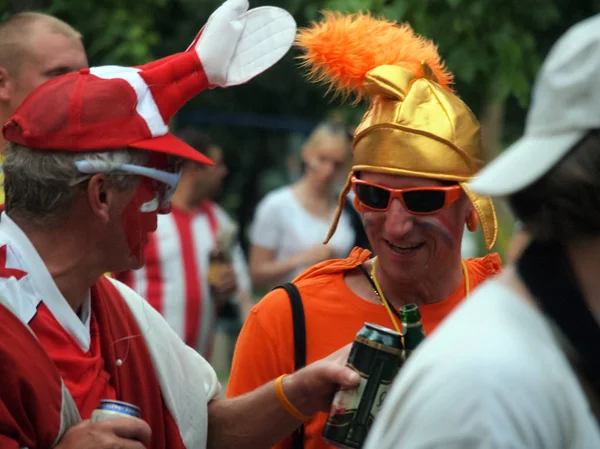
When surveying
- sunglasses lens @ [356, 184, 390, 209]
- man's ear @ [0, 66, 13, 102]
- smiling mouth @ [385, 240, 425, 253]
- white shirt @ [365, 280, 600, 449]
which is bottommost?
man's ear @ [0, 66, 13, 102]

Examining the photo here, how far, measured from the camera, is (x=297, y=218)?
280 inches

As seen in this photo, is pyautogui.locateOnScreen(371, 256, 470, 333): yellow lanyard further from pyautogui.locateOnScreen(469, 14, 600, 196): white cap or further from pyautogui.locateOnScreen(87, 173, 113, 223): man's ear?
pyautogui.locateOnScreen(469, 14, 600, 196): white cap

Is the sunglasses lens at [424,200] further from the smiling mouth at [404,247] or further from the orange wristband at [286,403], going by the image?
the orange wristband at [286,403]

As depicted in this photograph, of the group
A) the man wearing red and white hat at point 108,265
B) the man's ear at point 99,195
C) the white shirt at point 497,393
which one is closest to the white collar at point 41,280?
the man wearing red and white hat at point 108,265

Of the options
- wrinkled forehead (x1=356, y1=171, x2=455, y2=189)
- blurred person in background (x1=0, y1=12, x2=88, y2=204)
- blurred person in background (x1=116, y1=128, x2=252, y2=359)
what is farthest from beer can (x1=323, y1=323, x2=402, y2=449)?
blurred person in background (x1=116, y1=128, x2=252, y2=359)

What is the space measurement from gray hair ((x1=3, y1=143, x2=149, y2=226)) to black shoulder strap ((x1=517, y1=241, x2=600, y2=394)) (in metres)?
1.39

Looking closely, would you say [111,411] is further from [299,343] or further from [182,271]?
[182,271]

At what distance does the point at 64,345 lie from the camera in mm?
2689

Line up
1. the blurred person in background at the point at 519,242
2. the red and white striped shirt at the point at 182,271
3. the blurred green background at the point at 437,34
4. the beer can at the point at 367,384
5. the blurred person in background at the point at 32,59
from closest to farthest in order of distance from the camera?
the blurred person in background at the point at 519,242 → the beer can at the point at 367,384 → the blurred person in background at the point at 32,59 → the blurred green background at the point at 437,34 → the red and white striped shirt at the point at 182,271

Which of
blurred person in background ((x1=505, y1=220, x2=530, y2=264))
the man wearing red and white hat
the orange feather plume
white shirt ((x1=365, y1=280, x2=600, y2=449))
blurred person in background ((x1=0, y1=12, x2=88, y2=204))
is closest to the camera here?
white shirt ((x1=365, y1=280, x2=600, y2=449))

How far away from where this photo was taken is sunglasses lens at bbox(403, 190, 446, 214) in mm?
3092

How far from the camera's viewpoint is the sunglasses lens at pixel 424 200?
3.09 meters

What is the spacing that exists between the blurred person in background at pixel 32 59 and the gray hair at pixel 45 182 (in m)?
1.13

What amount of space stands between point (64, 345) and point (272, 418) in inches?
22.1
